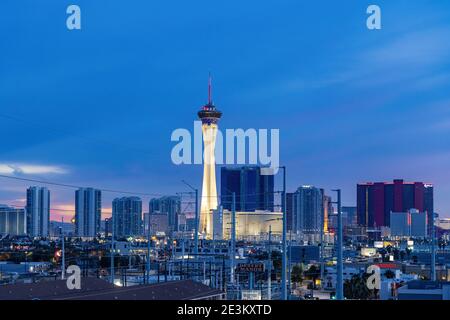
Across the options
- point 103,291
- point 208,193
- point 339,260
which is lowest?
point 103,291

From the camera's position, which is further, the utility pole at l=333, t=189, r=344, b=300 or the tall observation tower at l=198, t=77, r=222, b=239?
the tall observation tower at l=198, t=77, r=222, b=239

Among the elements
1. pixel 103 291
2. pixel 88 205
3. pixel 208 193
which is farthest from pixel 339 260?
pixel 208 193

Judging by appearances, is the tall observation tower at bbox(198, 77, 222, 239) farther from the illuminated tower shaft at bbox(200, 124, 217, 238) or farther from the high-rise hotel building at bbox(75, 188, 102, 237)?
the high-rise hotel building at bbox(75, 188, 102, 237)

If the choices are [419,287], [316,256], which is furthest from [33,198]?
[419,287]

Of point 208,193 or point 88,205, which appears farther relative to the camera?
point 208,193

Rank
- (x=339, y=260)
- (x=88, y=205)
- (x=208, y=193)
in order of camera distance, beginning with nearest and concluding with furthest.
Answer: (x=339, y=260)
(x=88, y=205)
(x=208, y=193)

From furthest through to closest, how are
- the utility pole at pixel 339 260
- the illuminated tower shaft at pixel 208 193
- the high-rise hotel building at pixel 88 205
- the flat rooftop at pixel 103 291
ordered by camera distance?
the illuminated tower shaft at pixel 208 193 < the high-rise hotel building at pixel 88 205 < the utility pole at pixel 339 260 < the flat rooftop at pixel 103 291

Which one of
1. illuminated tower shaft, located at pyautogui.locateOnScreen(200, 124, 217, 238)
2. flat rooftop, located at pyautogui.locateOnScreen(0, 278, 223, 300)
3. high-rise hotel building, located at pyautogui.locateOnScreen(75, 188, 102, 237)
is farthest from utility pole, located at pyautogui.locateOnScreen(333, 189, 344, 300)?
illuminated tower shaft, located at pyautogui.locateOnScreen(200, 124, 217, 238)

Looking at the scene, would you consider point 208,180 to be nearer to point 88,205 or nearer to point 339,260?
point 88,205

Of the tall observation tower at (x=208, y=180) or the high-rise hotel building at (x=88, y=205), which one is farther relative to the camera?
the tall observation tower at (x=208, y=180)

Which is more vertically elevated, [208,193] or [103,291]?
[208,193]

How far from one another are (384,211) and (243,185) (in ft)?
233

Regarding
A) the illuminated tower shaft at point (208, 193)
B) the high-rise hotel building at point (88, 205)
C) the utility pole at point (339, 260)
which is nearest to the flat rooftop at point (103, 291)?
the utility pole at point (339, 260)

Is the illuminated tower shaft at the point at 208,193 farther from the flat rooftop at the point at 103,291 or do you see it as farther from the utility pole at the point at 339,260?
the flat rooftop at the point at 103,291
